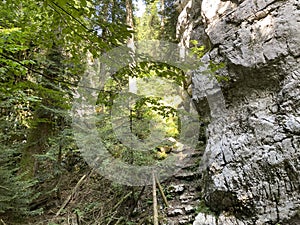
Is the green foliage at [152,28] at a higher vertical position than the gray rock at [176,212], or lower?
higher

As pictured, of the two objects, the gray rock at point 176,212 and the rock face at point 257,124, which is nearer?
Result: the rock face at point 257,124

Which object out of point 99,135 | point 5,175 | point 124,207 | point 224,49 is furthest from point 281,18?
point 5,175

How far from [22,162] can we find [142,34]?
11.1m

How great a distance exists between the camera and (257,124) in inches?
158

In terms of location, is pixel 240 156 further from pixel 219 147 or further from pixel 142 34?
pixel 142 34

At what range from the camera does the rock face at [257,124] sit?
3441 mm

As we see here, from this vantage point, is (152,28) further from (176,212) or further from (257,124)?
(176,212)

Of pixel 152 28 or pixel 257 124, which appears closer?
pixel 257 124

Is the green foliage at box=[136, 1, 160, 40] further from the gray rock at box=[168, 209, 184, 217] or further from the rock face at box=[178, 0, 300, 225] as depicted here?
the gray rock at box=[168, 209, 184, 217]

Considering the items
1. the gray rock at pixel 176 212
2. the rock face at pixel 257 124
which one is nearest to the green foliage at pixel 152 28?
the rock face at pixel 257 124

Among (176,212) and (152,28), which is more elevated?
(152,28)

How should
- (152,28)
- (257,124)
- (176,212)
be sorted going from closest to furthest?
(257,124) → (176,212) → (152,28)

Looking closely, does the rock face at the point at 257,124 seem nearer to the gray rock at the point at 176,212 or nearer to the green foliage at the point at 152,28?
the gray rock at the point at 176,212

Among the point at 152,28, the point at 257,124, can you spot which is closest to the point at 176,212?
the point at 257,124
